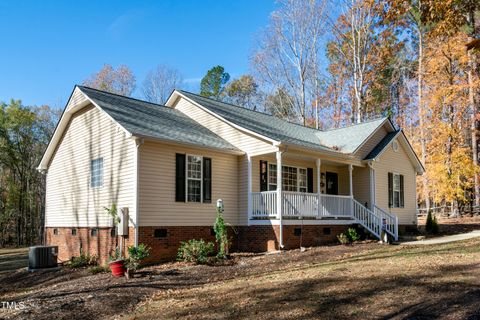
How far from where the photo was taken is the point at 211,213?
15.1 metres

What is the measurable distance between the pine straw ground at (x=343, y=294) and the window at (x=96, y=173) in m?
6.87

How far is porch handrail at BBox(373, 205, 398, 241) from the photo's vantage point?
57.3 ft

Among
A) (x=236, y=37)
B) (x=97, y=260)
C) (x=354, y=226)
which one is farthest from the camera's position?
(x=236, y=37)

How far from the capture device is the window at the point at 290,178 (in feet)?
55.5

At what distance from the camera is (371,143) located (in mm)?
19859

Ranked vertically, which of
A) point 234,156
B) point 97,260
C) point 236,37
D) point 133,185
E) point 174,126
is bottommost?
point 97,260

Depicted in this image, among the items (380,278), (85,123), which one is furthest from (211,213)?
(380,278)

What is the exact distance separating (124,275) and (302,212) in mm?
7128

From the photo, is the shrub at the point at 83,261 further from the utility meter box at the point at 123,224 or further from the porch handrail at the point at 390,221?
the porch handrail at the point at 390,221

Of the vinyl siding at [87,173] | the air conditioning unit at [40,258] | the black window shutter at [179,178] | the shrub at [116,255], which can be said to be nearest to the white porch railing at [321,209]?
the black window shutter at [179,178]

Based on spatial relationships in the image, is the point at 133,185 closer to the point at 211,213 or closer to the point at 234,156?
the point at 211,213

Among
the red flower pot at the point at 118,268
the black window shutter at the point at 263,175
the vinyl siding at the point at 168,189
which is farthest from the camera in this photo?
the black window shutter at the point at 263,175

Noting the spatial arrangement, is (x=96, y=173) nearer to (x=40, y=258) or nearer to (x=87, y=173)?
(x=87, y=173)

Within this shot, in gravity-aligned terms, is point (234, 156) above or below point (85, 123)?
below
